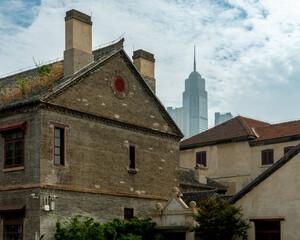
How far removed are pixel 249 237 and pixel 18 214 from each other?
11838 mm

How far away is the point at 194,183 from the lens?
142ft

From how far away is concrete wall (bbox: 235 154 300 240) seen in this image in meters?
26.0

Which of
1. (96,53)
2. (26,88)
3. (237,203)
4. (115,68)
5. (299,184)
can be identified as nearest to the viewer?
(299,184)

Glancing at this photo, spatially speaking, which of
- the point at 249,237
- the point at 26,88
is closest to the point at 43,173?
the point at 26,88

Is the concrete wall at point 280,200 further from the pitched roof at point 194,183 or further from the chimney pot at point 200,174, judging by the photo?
the chimney pot at point 200,174

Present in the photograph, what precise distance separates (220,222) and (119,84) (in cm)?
1128

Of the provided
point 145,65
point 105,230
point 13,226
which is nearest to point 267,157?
point 145,65

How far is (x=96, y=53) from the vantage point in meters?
36.8

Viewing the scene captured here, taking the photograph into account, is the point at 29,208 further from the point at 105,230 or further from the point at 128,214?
the point at 128,214

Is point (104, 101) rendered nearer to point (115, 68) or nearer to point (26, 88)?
point (115, 68)

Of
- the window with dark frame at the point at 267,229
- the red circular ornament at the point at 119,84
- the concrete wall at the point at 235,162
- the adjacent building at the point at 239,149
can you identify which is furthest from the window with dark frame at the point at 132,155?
the concrete wall at the point at 235,162

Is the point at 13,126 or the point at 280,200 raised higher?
the point at 13,126

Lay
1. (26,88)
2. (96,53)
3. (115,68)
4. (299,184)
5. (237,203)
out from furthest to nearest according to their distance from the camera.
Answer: (96,53)
(115,68)
(26,88)
(237,203)
(299,184)

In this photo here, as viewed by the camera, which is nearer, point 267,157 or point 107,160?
point 107,160
